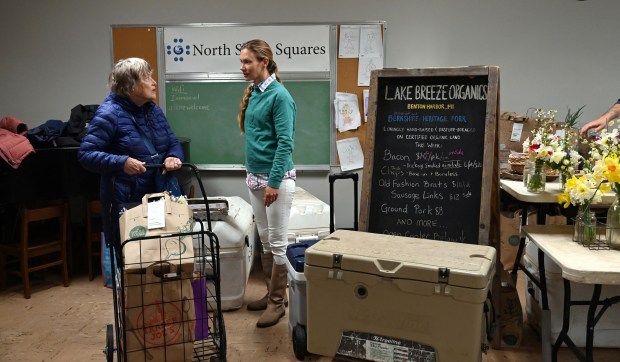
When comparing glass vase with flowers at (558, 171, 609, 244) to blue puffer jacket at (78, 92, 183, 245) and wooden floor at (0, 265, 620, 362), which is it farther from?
blue puffer jacket at (78, 92, 183, 245)

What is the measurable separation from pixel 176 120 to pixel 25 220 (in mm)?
1491

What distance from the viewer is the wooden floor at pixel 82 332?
9.46ft

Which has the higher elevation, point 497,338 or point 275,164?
point 275,164

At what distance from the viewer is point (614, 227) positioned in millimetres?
2215

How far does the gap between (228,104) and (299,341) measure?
2.49 meters

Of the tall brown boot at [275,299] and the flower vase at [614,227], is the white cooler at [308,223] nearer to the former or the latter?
the tall brown boot at [275,299]

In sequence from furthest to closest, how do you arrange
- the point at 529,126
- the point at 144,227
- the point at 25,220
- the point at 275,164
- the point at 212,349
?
the point at 529,126, the point at 25,220, the point at 275,164, the point at 212,349, the point at 144,227

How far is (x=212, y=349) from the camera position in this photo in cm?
257

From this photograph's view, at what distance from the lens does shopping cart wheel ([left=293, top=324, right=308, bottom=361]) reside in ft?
8.95

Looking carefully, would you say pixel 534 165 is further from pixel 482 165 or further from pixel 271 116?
pixel 271 116

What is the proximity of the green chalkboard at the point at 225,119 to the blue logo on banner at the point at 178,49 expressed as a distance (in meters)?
0.21

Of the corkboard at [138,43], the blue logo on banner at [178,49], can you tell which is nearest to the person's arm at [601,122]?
the blue logo on banner at [178,49]

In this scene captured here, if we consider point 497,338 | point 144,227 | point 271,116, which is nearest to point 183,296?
point 144,227

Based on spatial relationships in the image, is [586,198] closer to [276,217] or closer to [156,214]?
[276,217]
